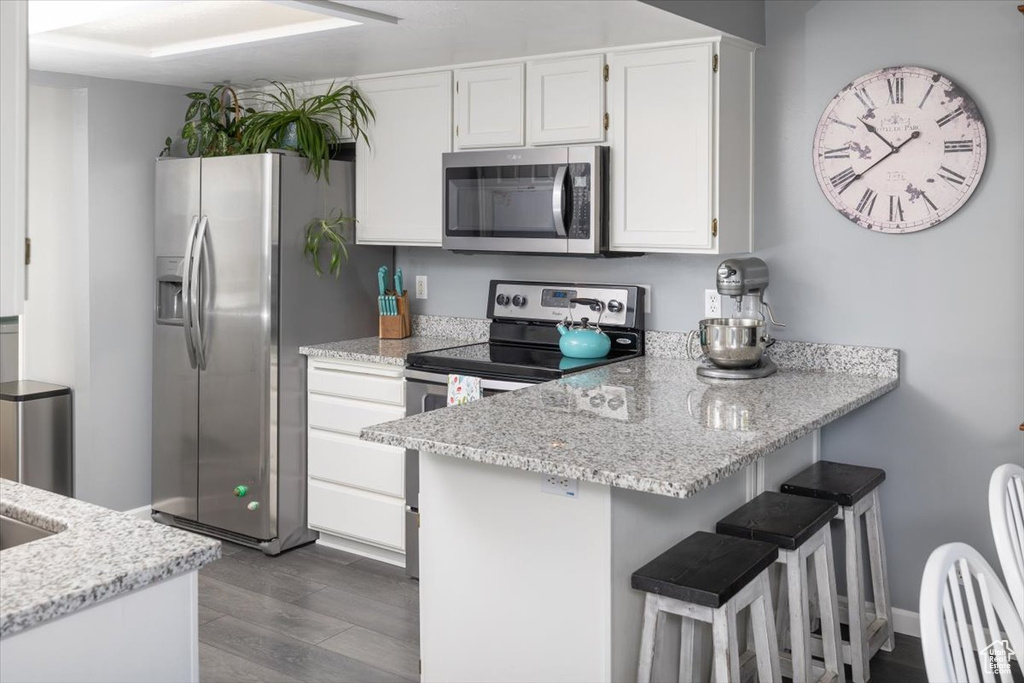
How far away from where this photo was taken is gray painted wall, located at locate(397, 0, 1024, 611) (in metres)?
3.00

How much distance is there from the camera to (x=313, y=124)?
13.1ft

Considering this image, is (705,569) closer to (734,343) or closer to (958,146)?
(734,343)

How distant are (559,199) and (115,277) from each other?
2201mm

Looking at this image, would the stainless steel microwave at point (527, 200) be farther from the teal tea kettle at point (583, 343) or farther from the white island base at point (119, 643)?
the white island base at point (119, 643)

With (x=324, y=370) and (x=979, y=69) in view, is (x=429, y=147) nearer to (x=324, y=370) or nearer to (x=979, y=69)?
(x=324, y=370)

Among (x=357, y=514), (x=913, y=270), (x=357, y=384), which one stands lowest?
(x=357, y=514)

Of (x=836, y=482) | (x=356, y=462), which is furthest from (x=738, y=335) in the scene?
(x=356, y=462)

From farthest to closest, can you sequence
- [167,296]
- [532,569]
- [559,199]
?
[167,296] < [559,199] < [532,569]

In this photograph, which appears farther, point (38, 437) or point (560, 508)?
point (38, 437)

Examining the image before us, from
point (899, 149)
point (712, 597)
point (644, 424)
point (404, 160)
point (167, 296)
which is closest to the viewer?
point (712, 597)

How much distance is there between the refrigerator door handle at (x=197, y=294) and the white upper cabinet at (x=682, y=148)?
70.9 inches

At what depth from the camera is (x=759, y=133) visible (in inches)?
135

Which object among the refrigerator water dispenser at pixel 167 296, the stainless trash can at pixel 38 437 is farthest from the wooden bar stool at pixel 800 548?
the stainless trash can at pixel 38 437

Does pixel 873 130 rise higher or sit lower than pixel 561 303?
higher
